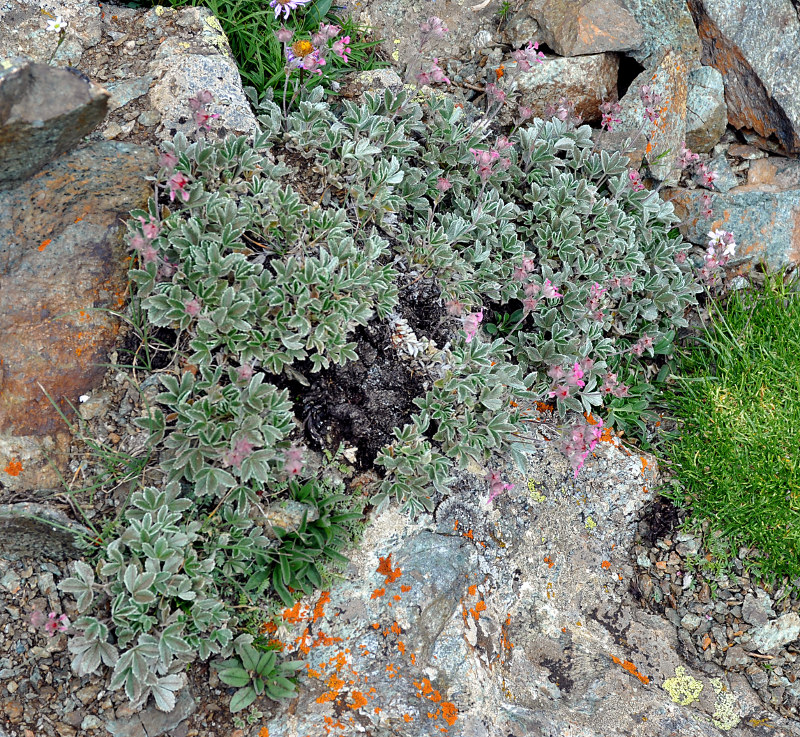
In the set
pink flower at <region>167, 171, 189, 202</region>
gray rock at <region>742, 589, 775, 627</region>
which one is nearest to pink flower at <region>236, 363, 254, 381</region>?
pink flower at <region>167, 171, 189, 202</region>

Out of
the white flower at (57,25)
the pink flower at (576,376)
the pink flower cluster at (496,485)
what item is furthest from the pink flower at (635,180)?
the white flower at (57,25)

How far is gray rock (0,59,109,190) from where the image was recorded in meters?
3.00

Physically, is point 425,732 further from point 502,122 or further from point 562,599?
point 502,122

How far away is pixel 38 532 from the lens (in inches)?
126

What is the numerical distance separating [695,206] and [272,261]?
11.6 feet

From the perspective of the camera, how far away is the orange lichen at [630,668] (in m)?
3.56

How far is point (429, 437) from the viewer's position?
381 centimetres

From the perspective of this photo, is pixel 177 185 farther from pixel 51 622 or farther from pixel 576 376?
pixel 576 376

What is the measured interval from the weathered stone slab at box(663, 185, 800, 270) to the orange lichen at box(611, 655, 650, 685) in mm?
3274

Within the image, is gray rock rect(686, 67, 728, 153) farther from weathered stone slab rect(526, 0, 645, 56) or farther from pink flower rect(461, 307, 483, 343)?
pink flower rect(461, 307, 483, 343)

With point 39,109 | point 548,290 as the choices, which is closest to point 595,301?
point 548,290

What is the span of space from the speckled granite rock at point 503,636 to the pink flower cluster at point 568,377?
14.6 inches

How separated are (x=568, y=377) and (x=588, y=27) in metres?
2.99

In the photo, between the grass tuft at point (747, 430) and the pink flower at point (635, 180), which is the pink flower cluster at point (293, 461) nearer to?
the grass tuft at point (747, 430)
